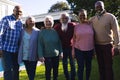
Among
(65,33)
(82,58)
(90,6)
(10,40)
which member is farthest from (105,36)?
(90,6)

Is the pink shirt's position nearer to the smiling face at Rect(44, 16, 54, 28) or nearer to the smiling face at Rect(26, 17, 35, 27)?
the smiling face at Rect(44, 16, 54, 28)

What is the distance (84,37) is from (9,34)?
5.65ft

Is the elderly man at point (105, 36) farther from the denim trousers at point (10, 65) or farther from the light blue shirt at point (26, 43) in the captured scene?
the denim trousers at point (10, 65)

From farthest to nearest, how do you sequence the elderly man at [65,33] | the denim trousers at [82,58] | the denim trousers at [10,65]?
the elderly man at [65,33] → the denim trousers at [82,58] → the denim trousers at [10,65]

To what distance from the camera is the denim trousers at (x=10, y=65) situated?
7.57 m

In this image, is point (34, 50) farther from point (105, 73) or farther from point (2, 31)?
point (105, 73)

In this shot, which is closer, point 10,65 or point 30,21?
point 10,65

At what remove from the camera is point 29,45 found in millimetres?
7824

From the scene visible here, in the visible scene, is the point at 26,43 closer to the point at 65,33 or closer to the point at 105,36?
the point at 65,33

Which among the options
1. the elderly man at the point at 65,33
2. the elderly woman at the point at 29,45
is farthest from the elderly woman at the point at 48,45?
the elderly man at the point at 65,33

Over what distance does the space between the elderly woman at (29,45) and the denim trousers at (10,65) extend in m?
0.15

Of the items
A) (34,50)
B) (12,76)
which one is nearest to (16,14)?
(34,50)

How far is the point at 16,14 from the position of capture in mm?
7695

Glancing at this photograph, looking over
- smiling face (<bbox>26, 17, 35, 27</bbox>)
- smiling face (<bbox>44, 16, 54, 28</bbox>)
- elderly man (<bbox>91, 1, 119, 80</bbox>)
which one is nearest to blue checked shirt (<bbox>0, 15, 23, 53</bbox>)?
smiling face (<bbox>26, 17, 35, 27</bbox>)
